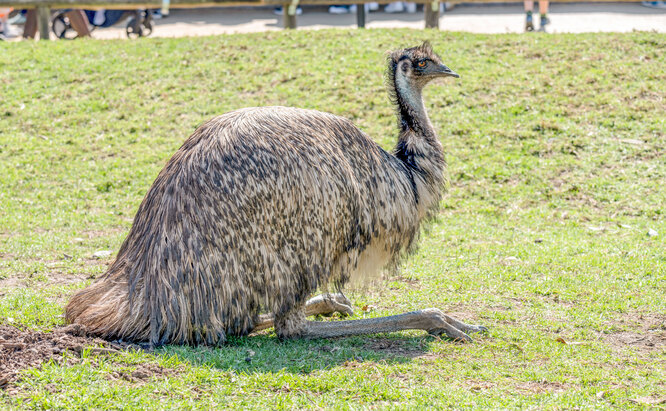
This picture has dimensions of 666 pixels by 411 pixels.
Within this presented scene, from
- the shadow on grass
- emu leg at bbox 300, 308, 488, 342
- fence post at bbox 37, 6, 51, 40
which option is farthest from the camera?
fence post at bbox 37, 6, 51, 40

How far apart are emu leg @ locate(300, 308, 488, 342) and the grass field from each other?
8cm

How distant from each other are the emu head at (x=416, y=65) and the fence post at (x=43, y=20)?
938 centimetres

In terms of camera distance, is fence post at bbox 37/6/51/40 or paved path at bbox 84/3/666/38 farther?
paved path at bbox 84/3/666/38

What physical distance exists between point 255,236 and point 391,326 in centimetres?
112

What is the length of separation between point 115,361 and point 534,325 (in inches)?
109

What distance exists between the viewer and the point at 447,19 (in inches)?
763

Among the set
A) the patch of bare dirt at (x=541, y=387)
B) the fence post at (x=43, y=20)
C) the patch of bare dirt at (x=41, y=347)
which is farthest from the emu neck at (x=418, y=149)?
the fence post at (x=43, y=20)

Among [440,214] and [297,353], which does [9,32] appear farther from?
[297,353]

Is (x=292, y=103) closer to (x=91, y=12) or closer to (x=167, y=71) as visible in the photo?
(x=167, y=71)

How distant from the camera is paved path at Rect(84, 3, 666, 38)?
18.0 m

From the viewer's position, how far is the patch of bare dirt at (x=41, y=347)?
4.27 meters

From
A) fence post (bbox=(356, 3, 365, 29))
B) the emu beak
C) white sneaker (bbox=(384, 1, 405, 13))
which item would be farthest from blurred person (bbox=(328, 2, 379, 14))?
the emu beak

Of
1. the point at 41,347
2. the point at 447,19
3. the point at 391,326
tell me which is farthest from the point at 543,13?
the point at 41,347

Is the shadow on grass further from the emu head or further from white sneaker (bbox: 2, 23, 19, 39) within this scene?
white sneaker (bbox: 2, 23, 19, 39)
